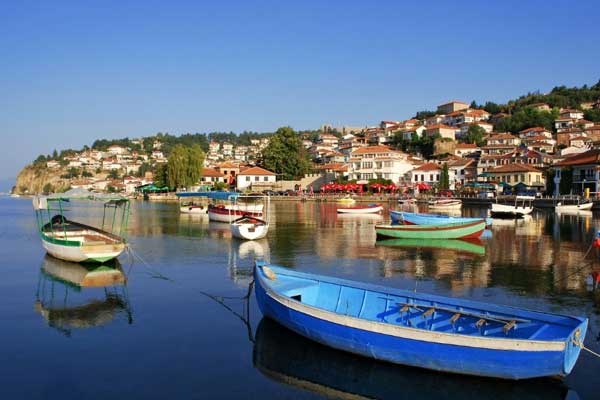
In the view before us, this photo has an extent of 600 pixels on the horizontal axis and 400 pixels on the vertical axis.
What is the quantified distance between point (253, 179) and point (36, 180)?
11735 cm

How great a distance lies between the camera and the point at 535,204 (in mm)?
67062

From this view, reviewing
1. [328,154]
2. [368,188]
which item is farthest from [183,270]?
[328,154]

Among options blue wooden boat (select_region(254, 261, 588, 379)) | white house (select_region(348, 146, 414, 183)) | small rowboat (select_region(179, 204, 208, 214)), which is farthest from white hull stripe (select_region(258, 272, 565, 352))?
white house (select_region(348, 146, 414, 183))

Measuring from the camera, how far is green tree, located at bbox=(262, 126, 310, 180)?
9900 cm

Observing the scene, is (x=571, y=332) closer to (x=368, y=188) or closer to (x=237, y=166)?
(x=368, y=188)

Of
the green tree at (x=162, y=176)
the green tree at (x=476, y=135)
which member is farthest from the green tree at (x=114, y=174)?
the green tree at (x=476, y=135)

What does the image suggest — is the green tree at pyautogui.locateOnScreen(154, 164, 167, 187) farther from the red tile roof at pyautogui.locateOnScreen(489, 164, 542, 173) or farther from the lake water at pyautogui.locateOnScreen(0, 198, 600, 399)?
the lake water at pyautogui.locateOnScreen(0, 198, 600, 399)

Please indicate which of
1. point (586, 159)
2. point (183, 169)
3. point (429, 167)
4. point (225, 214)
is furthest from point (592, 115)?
point (225, 214)

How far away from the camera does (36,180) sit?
178 metres

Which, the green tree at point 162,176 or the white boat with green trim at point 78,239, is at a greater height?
the green tree at point 162,176

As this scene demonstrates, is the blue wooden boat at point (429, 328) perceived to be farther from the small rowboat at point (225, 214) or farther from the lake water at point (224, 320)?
the small rowboat at point (225, 214)

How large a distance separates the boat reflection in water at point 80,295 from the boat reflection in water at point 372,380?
538 cm

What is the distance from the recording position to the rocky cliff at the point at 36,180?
17125 cm

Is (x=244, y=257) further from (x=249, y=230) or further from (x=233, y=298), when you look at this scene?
(x=233, y=298)
